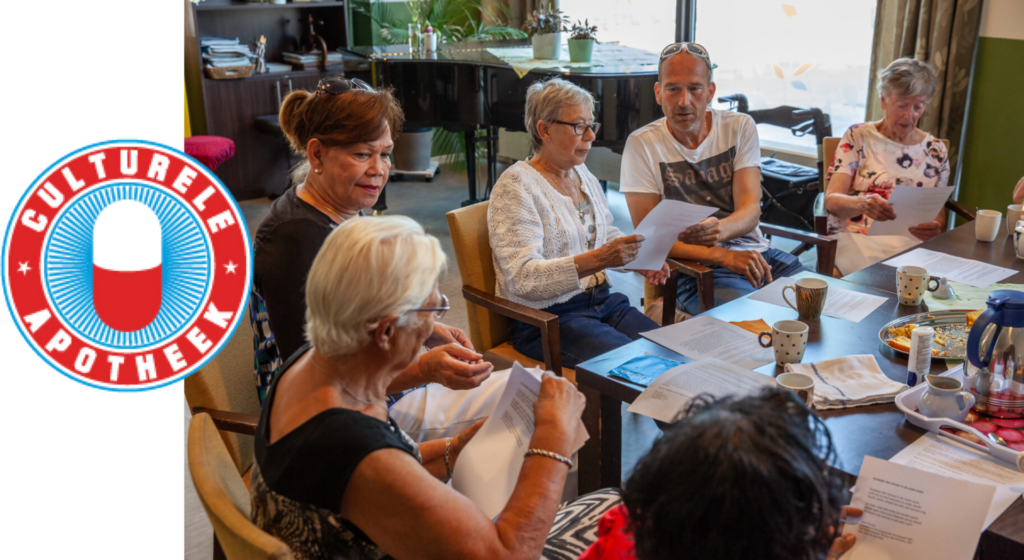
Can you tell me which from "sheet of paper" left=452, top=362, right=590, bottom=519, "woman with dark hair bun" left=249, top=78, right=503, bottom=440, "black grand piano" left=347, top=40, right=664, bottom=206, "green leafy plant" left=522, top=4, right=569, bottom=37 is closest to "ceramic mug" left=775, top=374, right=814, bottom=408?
"sheet of paper" left=452, top=362, right=590, bottom=519

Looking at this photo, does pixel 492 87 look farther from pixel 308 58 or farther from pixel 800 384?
pixel 800 384

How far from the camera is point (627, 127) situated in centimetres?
429

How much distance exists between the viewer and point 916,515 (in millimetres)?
1255

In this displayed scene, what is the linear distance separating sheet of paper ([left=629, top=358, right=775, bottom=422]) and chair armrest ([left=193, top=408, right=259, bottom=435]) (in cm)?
81

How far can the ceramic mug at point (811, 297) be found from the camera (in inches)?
78.6

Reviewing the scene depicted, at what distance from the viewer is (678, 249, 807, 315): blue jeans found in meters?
2.70

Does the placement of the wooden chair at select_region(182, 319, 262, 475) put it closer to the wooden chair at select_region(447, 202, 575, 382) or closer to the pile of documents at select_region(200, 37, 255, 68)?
the wooden chair at select_region(447, 202, 575, 382)

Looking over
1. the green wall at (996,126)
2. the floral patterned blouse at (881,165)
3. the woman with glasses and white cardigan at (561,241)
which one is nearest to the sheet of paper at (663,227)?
the woman with glasses and white cardigan at (561,241)

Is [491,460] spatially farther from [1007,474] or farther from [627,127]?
[627,127]

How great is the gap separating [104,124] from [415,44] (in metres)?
4.07

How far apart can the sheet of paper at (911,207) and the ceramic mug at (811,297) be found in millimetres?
1007

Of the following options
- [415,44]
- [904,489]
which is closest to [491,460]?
[904,489]

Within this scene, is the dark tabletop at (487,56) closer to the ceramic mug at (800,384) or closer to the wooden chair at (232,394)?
the wooden chair at (232,394)

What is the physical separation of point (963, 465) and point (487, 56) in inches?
160
